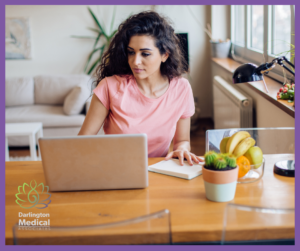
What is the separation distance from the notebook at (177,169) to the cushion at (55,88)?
3.06 m

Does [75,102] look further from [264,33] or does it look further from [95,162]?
[95,162]

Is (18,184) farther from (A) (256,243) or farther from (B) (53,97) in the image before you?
(B) (53,97)

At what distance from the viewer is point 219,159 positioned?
89 cm

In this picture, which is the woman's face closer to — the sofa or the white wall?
the sofa

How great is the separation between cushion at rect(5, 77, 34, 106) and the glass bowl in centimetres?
360

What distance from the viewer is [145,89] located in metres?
1.57

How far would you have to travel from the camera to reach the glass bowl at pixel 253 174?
1025 millimetres

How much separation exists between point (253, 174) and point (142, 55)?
2.35 feet

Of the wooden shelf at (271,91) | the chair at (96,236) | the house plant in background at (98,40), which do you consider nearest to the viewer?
the chair at (96,236)

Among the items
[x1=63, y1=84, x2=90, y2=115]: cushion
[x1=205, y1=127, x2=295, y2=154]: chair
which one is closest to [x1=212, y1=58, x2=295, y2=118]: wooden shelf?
[x1=205, y1=127, x2=295, y2=154]: chair

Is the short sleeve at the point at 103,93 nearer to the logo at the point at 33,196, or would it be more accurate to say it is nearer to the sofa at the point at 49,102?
the logo at the point at 33,196

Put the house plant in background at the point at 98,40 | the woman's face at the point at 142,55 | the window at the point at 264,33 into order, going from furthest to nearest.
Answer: the house plant in background at the point at 98,40
the window at the point at 264,33
the woman's face at the point at 142,55

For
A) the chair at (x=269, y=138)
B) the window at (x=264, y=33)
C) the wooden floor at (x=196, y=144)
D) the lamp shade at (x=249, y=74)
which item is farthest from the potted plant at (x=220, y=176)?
the wooden floor at (x=196, y=144)

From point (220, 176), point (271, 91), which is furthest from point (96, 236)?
point (271, 91)
